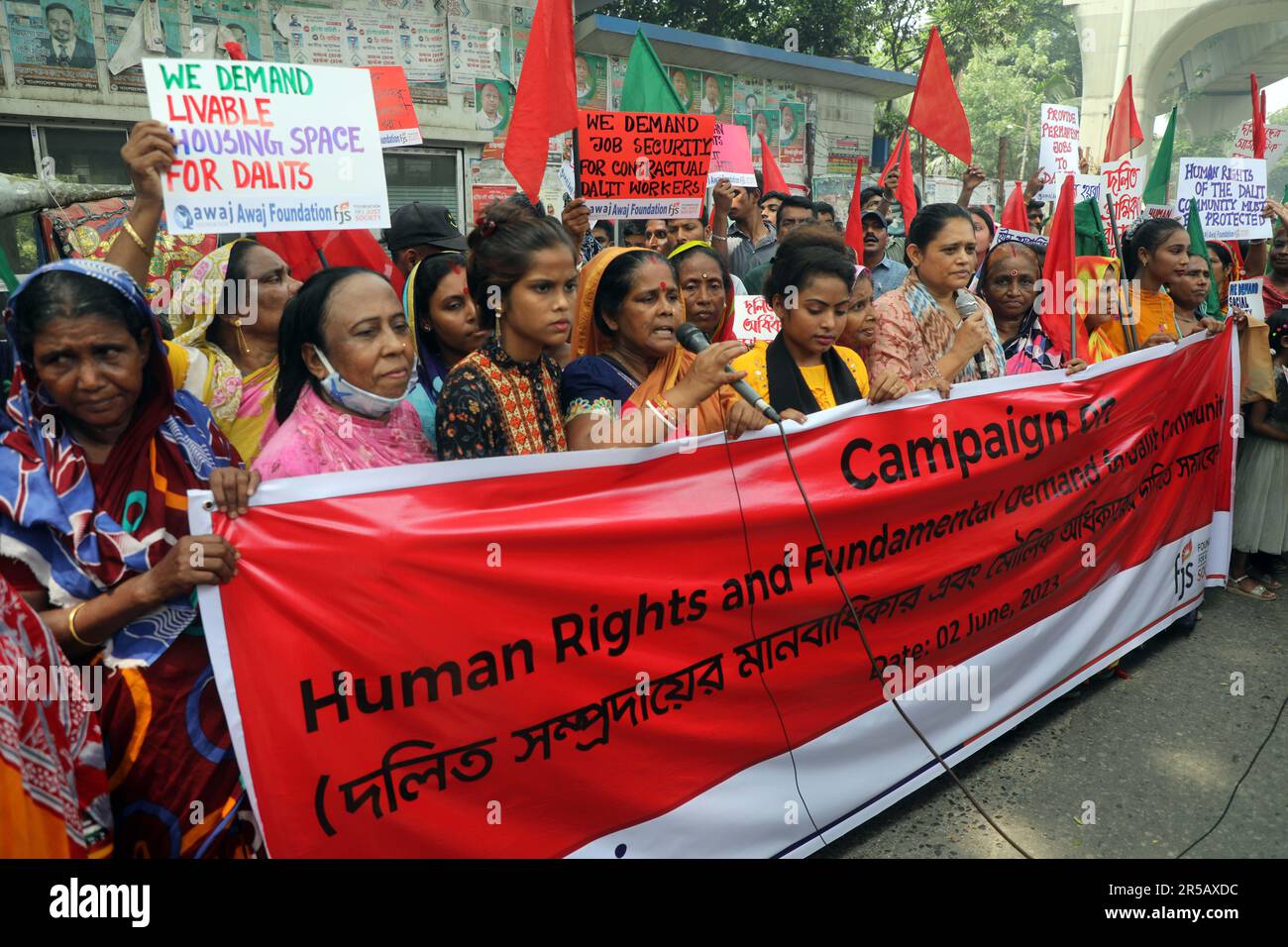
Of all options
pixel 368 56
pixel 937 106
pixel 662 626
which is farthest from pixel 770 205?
pixel 368 56

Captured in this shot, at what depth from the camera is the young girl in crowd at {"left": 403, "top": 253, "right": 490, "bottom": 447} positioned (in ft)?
10.5

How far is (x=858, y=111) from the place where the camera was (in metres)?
18.1

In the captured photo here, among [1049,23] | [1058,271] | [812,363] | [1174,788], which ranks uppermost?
[1049,23]

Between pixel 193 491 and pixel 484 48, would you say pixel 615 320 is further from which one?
pixel 484 48

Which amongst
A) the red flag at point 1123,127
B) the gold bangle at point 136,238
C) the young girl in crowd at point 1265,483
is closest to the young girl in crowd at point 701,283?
the gold bangle at point 136,238

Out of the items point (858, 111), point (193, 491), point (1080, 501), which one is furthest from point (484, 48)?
point (193, 491)

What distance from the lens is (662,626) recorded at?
7.57 feet

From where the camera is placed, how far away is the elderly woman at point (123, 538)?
171cm

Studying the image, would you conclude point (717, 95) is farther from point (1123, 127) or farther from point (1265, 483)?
point (1265, 483)

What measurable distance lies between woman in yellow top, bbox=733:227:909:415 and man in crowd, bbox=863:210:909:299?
9.41ft

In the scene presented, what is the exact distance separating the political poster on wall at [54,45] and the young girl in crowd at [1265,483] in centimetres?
998

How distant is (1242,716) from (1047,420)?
1.50m

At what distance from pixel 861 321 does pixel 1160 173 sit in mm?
5456

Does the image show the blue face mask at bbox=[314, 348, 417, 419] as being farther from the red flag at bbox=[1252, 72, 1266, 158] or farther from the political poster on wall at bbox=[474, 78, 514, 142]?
the political poster on wall at bbox=[474, 78, 514, 142]
